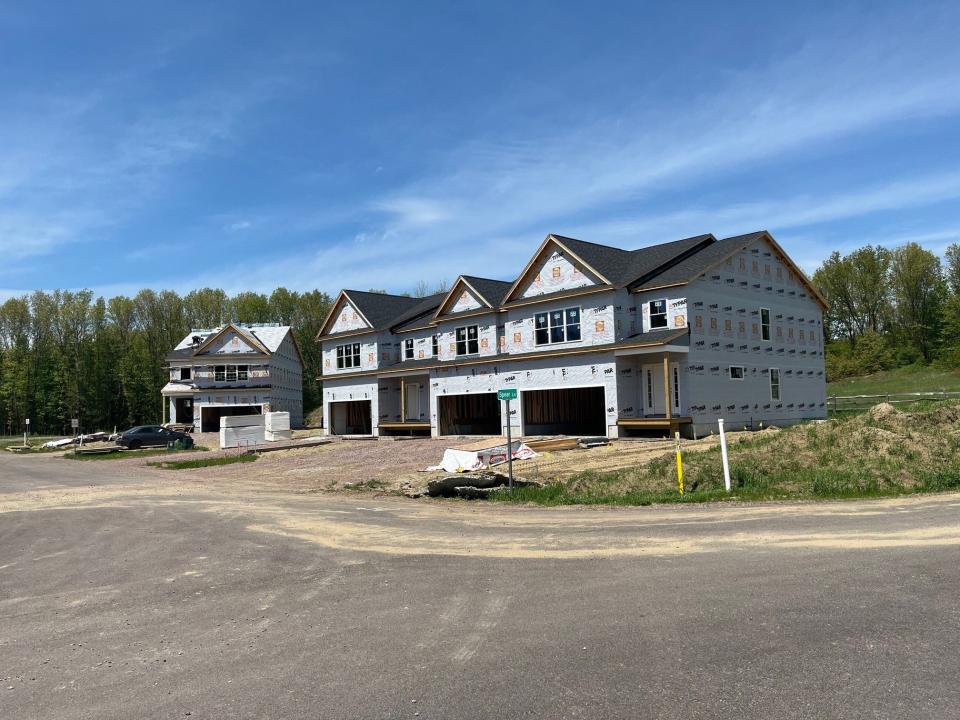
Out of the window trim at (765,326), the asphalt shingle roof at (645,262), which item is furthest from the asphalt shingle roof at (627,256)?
the window trim at (765,326)

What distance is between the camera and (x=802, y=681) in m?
5.17

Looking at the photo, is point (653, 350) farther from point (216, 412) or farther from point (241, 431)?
point (216, 412)

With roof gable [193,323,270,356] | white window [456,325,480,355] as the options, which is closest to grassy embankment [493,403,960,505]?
white window [456,325,480,355]

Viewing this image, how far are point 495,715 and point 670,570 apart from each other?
4414 mm

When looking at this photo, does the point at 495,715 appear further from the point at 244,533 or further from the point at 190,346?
the point at 190,346

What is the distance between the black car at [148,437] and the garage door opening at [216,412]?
51.6 feet

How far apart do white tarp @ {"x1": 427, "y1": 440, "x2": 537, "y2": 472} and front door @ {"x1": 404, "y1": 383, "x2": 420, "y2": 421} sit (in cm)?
1943

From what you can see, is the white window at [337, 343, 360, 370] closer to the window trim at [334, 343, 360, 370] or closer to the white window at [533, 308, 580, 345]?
the window trim at [334, 343, 360, 370]

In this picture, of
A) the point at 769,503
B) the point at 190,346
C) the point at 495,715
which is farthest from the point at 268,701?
the point at 190,346

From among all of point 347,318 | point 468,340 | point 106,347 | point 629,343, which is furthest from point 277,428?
point 106,347

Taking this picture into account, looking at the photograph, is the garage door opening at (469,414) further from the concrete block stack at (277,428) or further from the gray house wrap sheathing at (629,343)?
the concrete block stack at (277,428)

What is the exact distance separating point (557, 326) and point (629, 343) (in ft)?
15.3

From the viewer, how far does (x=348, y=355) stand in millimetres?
48406

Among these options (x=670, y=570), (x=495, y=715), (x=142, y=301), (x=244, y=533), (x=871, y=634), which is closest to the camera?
(x=495, y=715)
